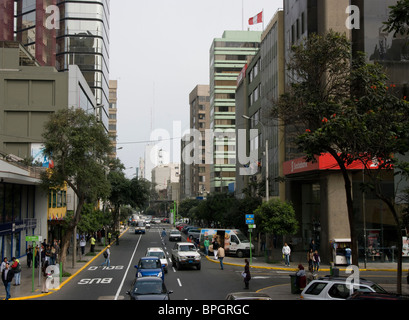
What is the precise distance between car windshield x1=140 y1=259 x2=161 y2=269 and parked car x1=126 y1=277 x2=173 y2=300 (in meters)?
7.04

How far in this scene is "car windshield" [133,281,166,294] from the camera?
650 inches

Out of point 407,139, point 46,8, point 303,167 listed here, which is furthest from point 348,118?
point 46,8

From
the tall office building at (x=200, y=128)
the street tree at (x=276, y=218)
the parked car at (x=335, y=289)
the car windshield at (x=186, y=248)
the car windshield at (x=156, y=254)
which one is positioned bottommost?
the car windshield at (x=156, y=254)

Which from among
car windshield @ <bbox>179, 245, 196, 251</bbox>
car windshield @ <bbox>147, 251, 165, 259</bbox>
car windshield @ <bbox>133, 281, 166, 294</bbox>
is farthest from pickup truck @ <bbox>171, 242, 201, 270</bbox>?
car windshield @ <bbox>133, 281, 166, 294</bbox>

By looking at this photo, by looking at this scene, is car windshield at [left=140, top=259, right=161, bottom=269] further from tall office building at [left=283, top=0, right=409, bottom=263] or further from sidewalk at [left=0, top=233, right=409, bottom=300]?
tall office building at [left=283, top=0, right=409, bottom=263]

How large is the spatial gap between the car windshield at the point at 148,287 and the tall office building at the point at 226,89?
9320 centimetres

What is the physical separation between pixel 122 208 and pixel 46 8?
3576cm

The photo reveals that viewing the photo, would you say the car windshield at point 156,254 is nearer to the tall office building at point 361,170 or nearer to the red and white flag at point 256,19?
the tall office building at point 361,170

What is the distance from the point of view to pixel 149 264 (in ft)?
80.2

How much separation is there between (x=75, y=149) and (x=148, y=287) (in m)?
14.2

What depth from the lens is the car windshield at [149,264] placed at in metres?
24.3

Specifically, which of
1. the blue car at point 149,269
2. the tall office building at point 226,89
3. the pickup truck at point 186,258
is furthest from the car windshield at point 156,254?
the tall office building at point 226,89

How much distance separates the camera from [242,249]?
40.8 meters

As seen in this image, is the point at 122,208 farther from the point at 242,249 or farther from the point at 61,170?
the point at 61,170
